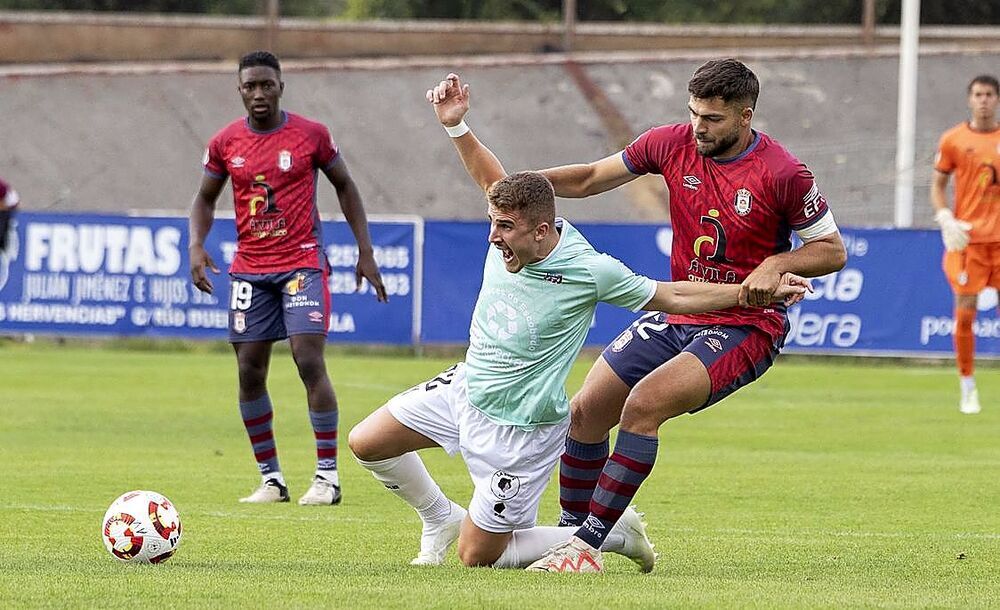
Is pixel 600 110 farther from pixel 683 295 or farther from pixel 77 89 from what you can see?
pixel 683 295

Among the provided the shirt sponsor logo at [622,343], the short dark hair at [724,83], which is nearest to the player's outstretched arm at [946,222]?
the shirt sponsor logo at [622,343]

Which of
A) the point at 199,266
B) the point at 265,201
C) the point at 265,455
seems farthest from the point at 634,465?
the point at 199,266

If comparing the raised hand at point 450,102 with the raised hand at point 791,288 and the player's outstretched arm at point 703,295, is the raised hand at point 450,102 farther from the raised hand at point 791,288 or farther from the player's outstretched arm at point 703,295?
the raised hand at point 791,288

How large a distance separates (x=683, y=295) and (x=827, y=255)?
804 millimetres

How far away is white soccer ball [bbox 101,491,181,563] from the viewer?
6.82 meters

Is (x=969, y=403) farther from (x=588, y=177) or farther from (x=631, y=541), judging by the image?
(x=631, y=541)

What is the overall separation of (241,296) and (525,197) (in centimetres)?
352

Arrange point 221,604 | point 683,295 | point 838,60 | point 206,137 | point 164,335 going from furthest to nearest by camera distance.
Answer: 1. point 838,60
2. point 206,137
3. point 164,335
4. point 683,295
5. point 221,604

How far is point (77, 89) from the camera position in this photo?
33188mm

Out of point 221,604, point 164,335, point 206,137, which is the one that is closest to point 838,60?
point 206,137

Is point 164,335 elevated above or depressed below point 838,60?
below

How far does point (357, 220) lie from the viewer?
10.1 metres

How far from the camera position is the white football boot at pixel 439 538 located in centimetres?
721

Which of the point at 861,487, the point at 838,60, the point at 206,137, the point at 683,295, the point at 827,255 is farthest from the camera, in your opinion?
the point at 838,60
